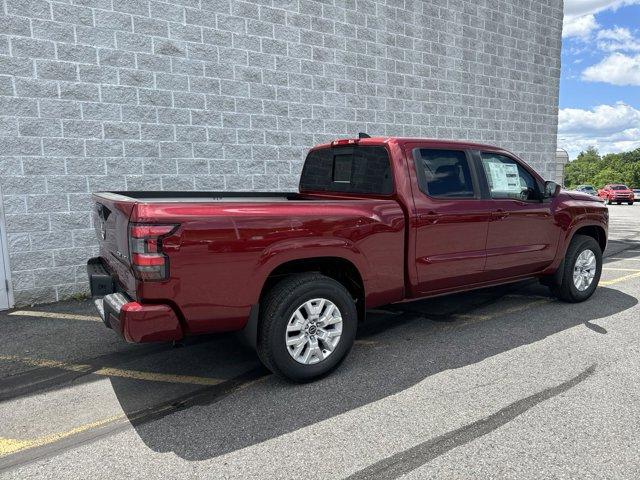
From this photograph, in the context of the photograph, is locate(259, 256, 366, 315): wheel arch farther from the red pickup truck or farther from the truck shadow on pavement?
the truck shadow on pavement

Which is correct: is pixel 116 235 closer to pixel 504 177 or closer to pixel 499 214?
pixel 499 214

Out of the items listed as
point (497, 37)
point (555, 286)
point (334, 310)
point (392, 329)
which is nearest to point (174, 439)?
point (334, 310)

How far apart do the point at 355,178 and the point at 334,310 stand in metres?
1.46

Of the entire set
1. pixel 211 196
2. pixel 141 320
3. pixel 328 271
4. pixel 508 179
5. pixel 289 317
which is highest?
pixel 508 179

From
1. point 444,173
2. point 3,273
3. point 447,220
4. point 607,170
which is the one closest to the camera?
point 447,220

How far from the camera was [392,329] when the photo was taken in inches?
195

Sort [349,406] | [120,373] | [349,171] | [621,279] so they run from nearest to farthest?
[349,406] → [120,373] → [349,171] → [621,279]

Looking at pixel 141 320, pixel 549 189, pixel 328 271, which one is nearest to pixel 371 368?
pixel 328 271

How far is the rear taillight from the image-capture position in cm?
296

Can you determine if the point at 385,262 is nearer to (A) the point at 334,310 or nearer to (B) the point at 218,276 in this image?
(A) the point at 334,310

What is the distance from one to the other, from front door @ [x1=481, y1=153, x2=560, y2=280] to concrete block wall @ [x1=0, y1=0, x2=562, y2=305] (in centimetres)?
366

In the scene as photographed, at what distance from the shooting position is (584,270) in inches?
232

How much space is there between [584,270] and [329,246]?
391 centimetres

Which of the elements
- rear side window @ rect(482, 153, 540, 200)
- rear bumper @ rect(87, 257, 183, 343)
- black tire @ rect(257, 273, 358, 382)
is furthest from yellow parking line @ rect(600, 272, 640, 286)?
rear bumper @ rect(87, 257, 183, 343)
